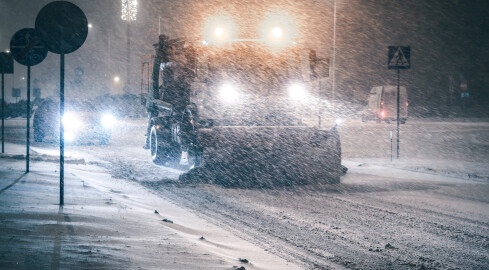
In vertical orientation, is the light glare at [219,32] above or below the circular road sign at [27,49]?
above

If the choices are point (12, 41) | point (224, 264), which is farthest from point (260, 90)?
point (224, 264)

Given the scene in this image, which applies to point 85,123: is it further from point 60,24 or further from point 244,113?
point 60,24

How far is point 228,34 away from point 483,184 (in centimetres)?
641

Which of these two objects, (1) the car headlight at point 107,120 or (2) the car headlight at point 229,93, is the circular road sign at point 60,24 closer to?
(2) the car headlight at point 229,93

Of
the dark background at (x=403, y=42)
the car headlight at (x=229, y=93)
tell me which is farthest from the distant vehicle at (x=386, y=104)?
the car headlight at (x=229, y=93)

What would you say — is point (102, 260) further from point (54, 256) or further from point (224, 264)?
point (224, 264)

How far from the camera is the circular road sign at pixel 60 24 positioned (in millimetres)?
7680

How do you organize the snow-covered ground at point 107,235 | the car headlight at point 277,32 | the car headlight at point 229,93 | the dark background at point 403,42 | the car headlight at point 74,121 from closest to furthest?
1. the snow-covered ground at point 107,235
2. the car headlight at point 229,93
3. the car headlight at point 277,32
4. the car headlight at point 74,121
5. the dark background at point 403,42

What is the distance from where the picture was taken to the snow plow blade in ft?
39.3

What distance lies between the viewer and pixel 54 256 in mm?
5215

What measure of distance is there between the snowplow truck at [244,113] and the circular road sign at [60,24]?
4785mm

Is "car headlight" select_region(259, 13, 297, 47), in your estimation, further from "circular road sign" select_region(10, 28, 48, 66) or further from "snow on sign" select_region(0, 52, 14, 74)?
"snow on sign" select_region(0, 52, 14, 74)

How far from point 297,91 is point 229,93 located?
1597 millimetres

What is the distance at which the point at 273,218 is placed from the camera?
854 cm
